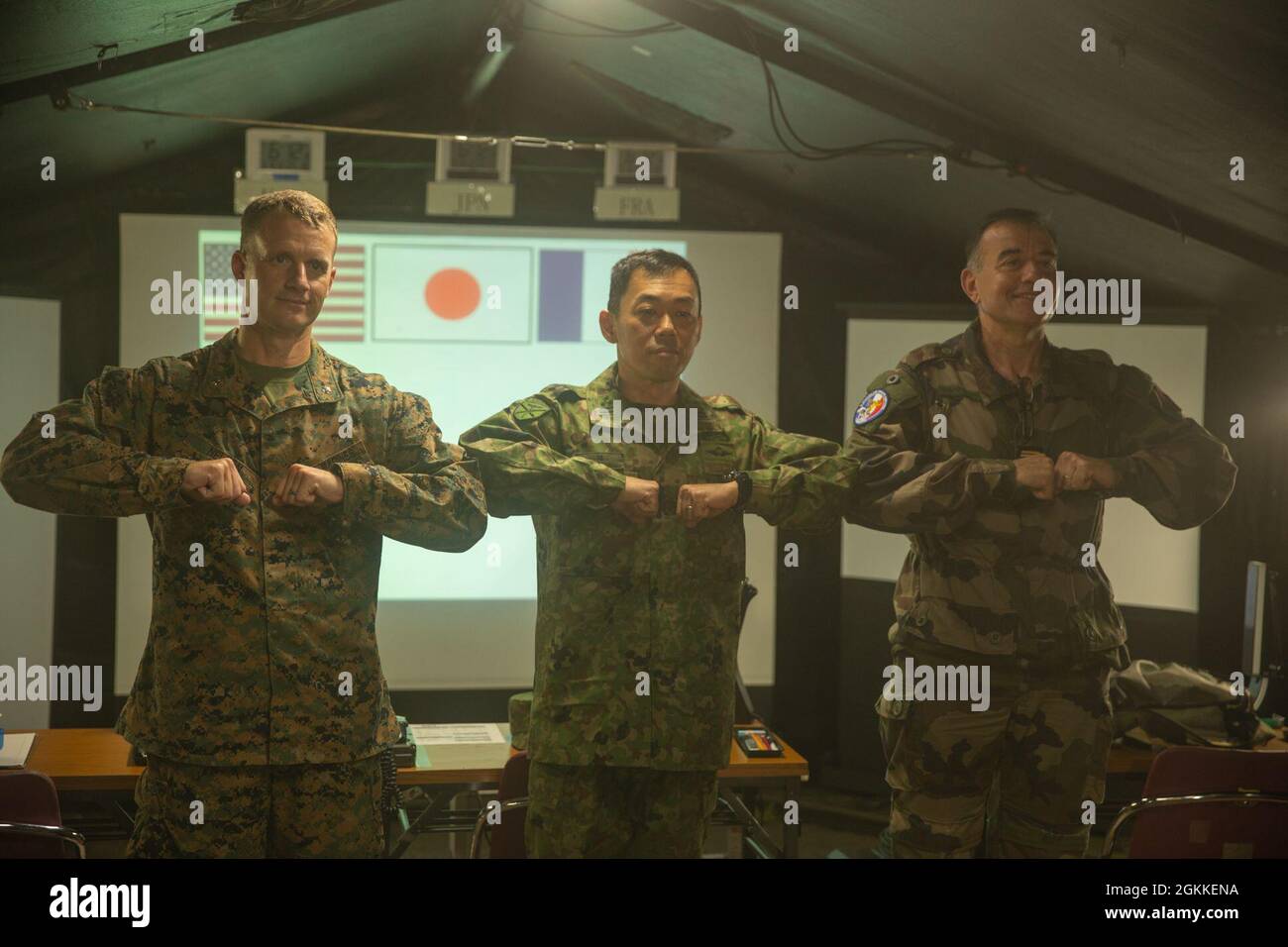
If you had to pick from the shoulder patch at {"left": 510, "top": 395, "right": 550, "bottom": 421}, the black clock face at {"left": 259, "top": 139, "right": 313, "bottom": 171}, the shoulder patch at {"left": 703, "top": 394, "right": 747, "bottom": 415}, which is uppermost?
the black clock face at {"left": 259, "top": 139, "right": 313, "bottom": 171}

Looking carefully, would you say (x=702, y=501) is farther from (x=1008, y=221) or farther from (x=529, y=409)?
(x=1008, y=221)

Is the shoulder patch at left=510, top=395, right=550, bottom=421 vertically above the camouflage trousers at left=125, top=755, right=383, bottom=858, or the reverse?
the shoulder patch at left=510, top=395, right=550, bottom=421

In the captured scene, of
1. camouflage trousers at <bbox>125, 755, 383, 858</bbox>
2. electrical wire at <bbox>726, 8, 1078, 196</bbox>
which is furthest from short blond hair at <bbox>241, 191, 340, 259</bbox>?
electrical wire at <bbox>726, 8, 1078, 196</bbox>

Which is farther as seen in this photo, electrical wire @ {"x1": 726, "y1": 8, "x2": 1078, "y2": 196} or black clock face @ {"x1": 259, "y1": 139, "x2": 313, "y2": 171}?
black clock face @ {"x1": 259, "y1": 139, "x2": 313, "y2": 171}

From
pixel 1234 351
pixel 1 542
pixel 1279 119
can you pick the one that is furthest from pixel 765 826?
pixel 1 542

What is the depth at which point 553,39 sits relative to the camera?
4.55 metres

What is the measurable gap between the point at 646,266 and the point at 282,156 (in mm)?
1952

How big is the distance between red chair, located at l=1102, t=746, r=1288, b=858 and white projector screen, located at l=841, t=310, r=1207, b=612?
164cm

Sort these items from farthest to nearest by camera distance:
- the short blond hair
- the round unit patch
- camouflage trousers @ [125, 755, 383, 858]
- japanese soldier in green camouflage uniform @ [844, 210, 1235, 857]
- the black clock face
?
the black clock face < the round unit patch < japanese soldier in green camouflage uniform @ [844, 210, 1235, 857] < the short blond hair < camouflage trousers @ [125, 755, 383, 858]

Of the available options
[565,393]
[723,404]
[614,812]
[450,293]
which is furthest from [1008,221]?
[450,293]

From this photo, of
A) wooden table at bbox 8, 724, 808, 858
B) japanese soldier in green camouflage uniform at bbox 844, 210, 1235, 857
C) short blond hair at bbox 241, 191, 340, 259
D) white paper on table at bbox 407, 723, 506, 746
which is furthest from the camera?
white paper on table at bbox 407, 723, 506, 746

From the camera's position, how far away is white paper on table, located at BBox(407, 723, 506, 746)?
330cm

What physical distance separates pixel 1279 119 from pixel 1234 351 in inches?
48.7

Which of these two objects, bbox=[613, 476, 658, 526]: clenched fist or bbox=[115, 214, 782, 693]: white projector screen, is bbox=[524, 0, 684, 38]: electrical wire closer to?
bbox=[115, 214, 782, 693]: white projector screen
